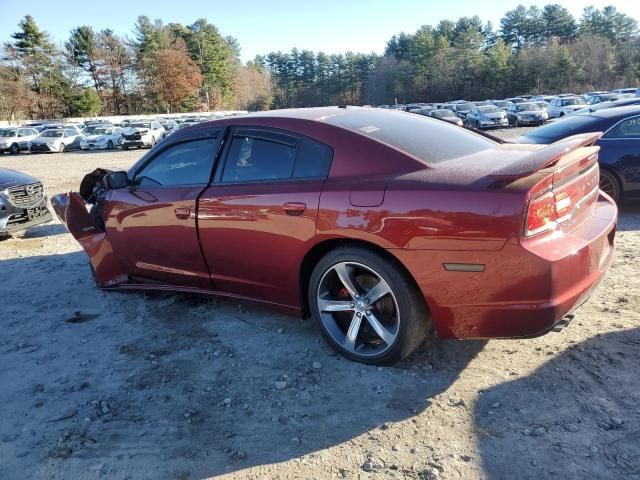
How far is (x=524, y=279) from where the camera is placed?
259 centimetres

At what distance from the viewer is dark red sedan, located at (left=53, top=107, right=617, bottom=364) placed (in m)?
2.63

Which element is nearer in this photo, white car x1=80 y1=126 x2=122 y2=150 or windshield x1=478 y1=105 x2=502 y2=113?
white car x1=80 y1=126 x2=122 y2=150

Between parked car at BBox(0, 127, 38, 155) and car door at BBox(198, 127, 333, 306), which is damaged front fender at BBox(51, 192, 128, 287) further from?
parked car at BBox(0, 127, 38, 155)

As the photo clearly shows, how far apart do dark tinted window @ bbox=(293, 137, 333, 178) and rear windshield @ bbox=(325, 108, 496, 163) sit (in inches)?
8.5

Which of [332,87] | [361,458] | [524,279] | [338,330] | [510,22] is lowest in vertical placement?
[361,458]

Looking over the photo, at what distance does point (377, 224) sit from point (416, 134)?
0.91 m

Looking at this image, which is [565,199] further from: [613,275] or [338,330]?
[613,275]

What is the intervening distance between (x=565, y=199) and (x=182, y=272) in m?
2.81

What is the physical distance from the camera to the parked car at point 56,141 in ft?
99.3

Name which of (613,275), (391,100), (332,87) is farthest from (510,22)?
(613,275)

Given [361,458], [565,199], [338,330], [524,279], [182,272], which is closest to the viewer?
[361,458]

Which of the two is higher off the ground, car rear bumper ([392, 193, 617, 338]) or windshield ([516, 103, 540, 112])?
windshield ([516, 103, 540, 112])

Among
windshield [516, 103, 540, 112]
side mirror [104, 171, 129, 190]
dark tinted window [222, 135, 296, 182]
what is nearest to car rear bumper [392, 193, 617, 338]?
dark tinted window [222, 135, 296, 182]

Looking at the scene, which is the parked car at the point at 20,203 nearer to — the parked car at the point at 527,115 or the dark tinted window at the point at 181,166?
the dark tinted window at the point at 181,166
